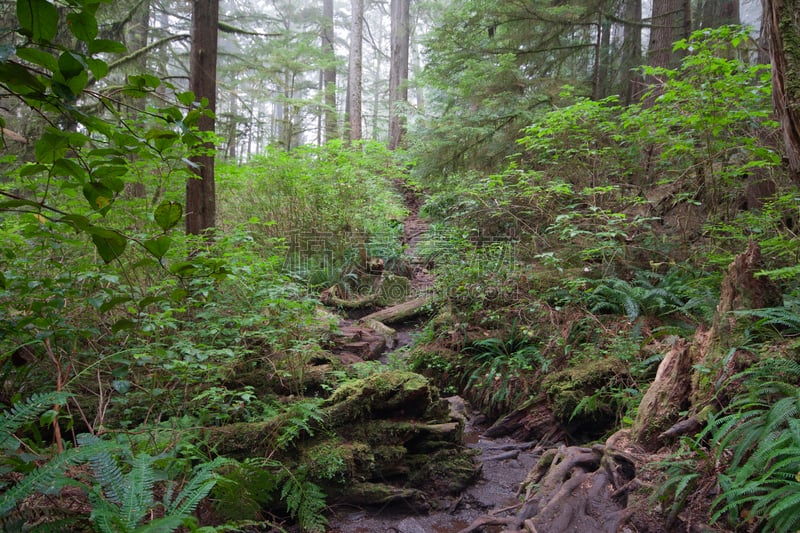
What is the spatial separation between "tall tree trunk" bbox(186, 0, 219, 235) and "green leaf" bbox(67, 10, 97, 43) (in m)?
5.03

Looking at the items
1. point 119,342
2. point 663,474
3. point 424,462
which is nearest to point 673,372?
point 663,474

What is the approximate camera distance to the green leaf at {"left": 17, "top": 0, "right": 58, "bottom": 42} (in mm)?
957

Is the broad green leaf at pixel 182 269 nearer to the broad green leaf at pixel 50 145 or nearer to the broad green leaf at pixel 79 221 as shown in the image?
the broad green leaf at pixel 79 221

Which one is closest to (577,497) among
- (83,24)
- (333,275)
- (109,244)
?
(109,244)

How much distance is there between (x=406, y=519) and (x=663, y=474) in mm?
1912

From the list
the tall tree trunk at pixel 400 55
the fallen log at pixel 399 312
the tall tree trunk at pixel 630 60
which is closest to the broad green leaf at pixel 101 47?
the fallen log at pixel 399 312

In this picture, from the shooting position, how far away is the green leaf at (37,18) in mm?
957

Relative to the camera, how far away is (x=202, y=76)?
5.73m

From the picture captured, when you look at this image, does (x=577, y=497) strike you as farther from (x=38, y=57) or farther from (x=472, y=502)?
(x=38, y=57)

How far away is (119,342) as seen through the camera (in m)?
3.67

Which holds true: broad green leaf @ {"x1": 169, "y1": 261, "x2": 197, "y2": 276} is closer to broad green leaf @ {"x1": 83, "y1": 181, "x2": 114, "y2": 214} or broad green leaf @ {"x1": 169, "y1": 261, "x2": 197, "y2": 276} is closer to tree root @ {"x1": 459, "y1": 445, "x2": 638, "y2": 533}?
broad green leaf @ {"x1": 83, "y1": 181, "x2": 114, "y2": 214}

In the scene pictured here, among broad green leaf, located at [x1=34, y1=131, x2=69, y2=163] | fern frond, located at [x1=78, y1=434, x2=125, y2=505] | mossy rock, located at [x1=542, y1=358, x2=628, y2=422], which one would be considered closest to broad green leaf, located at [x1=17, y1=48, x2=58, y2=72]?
broad green leaf, located at [x1=34, y1=131, x2=69, y2=163]

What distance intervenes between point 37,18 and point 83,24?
9 cm

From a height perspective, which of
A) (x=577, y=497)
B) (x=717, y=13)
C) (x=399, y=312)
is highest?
(x=717, y=13)
